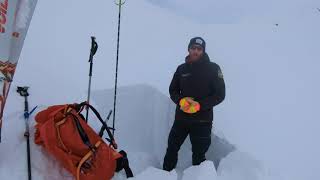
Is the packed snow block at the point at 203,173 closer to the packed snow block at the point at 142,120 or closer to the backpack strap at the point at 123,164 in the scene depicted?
the backpack strap at the point at 123,164

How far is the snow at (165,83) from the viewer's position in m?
4.64

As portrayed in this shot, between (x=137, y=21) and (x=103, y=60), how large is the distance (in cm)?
236

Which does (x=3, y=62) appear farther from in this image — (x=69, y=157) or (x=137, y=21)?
(x=137, y=21)

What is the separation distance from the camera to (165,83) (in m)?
6.68

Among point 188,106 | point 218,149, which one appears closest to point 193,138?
point 188,106

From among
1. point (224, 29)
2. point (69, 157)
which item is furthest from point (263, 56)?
point (69, 157)

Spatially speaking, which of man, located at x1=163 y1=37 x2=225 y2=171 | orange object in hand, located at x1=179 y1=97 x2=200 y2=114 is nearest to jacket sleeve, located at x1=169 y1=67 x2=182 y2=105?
man, located at x1=163 y1=37 x2=225 y2=171

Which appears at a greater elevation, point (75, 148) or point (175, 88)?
point (175, 88)

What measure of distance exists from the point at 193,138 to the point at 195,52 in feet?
3.39

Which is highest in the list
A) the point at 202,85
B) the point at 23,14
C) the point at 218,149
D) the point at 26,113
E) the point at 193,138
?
the point at 23,14

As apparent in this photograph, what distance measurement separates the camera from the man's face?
4.39 m

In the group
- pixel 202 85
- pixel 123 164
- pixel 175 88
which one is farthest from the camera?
pixel 175 88

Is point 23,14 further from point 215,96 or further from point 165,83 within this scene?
point 165,83

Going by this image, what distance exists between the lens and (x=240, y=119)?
18.9 ft
